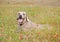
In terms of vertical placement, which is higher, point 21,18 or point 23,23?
point 21,18

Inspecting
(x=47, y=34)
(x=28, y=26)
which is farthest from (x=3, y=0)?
(x=47, y=34)

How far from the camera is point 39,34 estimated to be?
9.40 m

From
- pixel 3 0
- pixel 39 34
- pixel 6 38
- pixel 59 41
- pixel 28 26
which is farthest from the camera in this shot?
pixel 3 0

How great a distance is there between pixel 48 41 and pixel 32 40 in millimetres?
517

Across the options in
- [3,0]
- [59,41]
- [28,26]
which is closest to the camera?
[59,41]

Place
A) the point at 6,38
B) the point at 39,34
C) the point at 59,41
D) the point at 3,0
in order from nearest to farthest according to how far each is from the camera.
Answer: the point at 59,41 < the point at 6,38 < the point at 39,34 < the point at 3,0

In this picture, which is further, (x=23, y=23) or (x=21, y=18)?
(x=23, y=23)

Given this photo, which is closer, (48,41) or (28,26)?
(48,41)

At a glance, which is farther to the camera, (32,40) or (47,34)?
(47,34)

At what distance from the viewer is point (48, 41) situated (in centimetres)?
840

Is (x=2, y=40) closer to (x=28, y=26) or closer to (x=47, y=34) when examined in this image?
(x=47, y=34)

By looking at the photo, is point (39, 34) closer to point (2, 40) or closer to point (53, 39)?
point (53, 39)

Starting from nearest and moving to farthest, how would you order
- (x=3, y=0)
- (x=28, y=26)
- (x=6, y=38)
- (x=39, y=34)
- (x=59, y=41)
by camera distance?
(x=59, y=41)
(x=6, y=38)
(x=39, y=34)
(x=28, y=26)
(x=3, y=0)

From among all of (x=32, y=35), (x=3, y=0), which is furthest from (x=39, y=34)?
(x=3, y=0)
